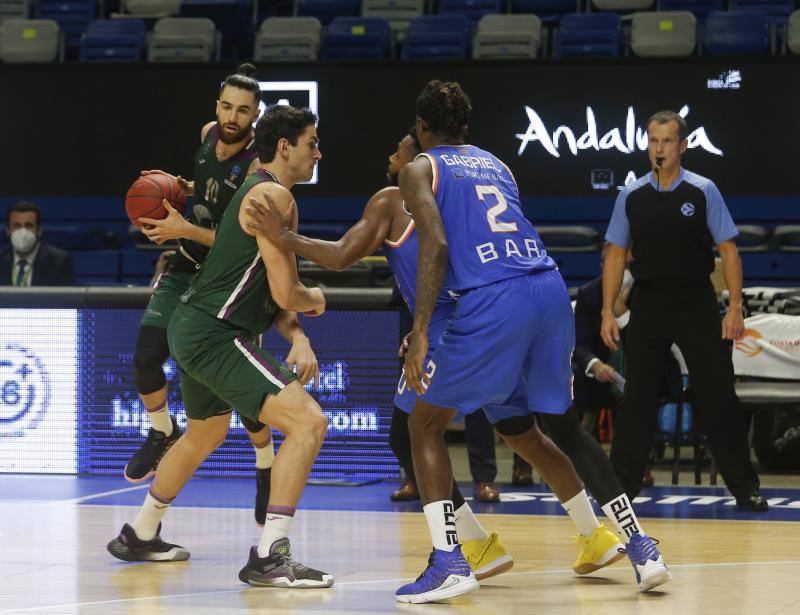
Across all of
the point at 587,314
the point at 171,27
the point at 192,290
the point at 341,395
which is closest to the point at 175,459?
the point at 192,290

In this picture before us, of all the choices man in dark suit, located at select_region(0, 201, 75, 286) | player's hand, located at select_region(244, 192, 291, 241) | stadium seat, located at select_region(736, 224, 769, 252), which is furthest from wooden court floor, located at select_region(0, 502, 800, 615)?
stadium seat, located at select_region(736, 224, 769, 252)

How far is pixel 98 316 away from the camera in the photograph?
827 centimetres

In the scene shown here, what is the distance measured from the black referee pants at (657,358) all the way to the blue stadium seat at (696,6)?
7724 mm

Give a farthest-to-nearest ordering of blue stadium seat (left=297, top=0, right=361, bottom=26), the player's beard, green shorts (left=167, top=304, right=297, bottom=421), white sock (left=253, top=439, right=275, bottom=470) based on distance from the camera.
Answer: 1. blue stadium seat (left=297, top=0, right=361, bottom=26)
2. white sock (left=253, top=439, right=275, bottom=470)
3. the player's beard
4. green shorts (left=167, top=304, right=297, bottom=421)

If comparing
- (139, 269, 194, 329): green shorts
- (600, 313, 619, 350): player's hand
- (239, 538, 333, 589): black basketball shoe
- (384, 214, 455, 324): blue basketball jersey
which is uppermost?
(384, 214, 455, 324): blue basketball jersey

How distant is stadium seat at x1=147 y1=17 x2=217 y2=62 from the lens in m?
13.8

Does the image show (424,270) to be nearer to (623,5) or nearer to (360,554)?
(360,554)

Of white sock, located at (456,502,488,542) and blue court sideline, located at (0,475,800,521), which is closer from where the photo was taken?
white sock, located at (456,502,488,542)

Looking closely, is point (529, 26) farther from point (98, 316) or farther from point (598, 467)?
point (598, 467)

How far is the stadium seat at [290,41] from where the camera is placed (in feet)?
44.2

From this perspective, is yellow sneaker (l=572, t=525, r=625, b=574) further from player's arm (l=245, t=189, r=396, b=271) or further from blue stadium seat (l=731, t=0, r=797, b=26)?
blue stadium seat (l=731, t=0, r=797, b=26)

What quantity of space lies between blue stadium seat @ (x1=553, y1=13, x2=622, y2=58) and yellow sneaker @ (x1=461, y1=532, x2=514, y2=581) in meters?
9.00

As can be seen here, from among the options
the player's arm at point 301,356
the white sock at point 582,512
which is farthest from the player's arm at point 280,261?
the white sock at point 582,512

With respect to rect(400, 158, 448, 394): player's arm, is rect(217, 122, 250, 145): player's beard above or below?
above
